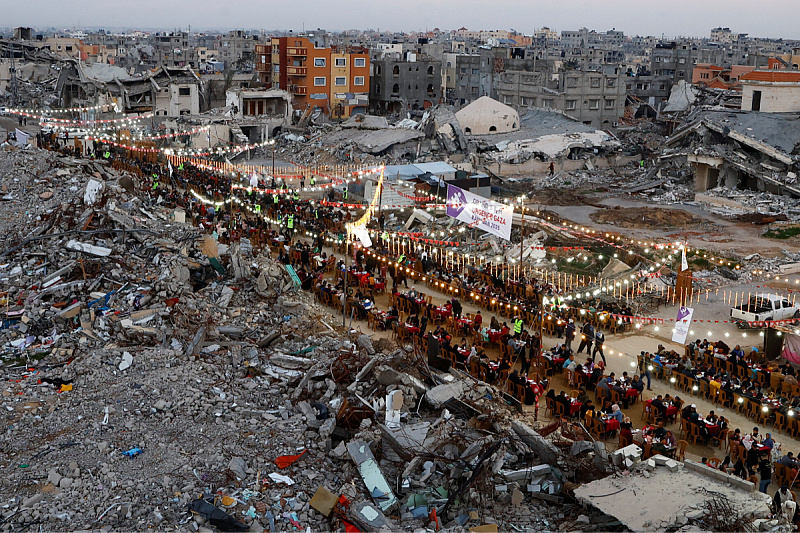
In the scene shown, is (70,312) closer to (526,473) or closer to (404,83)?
(526,473)

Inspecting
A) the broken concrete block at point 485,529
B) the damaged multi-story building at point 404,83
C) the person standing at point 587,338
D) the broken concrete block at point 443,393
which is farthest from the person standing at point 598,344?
the damaged multi-story building at point 404,83

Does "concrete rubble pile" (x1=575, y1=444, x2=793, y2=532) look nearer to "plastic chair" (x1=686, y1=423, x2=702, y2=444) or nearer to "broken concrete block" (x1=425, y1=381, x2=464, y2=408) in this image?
"plastic chair" (x1=686, y1=423, x2=702, y2=444)

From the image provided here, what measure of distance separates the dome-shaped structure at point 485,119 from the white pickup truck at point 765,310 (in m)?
37.6

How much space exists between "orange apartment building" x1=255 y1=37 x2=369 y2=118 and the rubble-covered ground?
167 feet

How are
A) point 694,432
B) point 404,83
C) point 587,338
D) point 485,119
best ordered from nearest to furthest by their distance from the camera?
point 694,432 < point 587,338 < point 485,119 < point 404,83

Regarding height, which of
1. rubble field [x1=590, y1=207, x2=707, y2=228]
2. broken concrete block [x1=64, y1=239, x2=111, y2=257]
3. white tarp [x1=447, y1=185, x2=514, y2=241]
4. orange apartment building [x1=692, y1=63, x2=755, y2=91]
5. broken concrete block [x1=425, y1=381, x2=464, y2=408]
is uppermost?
orange apartment building [x1=692, y1=63, x2=755, y2=91]

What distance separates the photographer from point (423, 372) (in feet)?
58.5

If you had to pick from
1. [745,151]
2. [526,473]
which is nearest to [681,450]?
[526,473]

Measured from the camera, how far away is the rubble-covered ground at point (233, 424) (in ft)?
A: 43.3

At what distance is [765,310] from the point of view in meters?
24.5

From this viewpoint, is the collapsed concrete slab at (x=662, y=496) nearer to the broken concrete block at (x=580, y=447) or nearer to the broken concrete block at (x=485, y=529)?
the broken concrete block at (x=580, y=447)

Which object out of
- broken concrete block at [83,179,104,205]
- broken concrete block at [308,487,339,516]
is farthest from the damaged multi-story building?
broken concrete block at [308,487,339,516]

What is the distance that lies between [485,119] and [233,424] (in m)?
48.1

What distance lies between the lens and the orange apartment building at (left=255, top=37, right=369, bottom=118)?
73375mm
